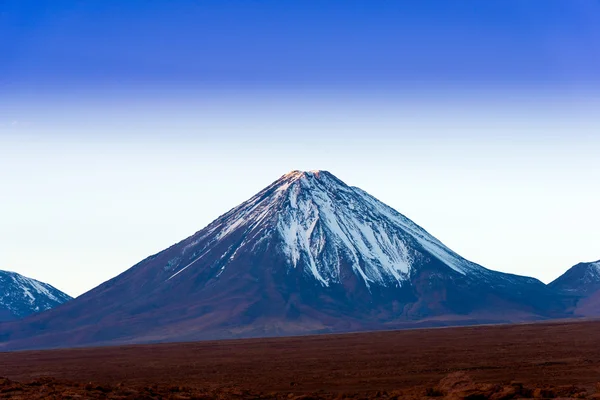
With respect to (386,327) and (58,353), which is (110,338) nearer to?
(386,327)

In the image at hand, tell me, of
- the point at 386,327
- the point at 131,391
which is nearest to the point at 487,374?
the point at 131,391

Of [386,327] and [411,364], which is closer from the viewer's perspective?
[411,364]

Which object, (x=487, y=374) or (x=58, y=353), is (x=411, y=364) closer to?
(x=487, y=374)

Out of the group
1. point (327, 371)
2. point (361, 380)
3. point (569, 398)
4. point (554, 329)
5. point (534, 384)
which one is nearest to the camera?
point (569, 398)

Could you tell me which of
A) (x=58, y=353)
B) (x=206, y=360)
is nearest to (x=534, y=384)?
(x=206, y=360)

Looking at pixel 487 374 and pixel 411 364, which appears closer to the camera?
pixel 487 374

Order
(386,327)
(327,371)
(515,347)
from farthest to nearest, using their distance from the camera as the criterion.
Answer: (386,327) < (515,347) < (327,371)
